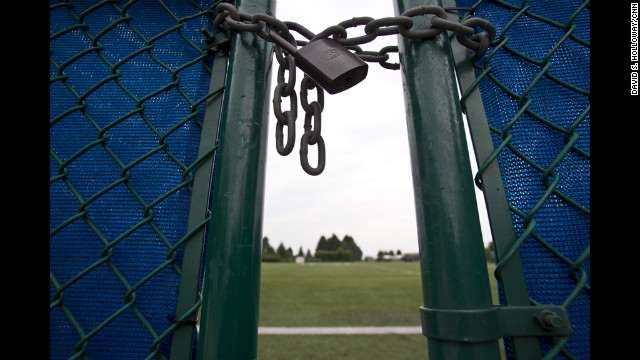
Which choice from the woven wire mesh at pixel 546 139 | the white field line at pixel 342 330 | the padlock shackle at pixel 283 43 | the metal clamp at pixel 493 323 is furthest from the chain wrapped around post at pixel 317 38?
the white field line at pixel 342 330

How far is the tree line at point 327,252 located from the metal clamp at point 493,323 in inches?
2023

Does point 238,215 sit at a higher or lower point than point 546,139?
lower

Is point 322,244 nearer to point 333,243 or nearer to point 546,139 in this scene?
point 333,243

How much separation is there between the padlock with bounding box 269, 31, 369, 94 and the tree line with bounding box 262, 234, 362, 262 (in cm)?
5137

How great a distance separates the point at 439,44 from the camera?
20.5 inches

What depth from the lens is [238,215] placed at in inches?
20.2

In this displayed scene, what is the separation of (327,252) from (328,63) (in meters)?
56.6

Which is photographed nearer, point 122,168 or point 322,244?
point 122,168

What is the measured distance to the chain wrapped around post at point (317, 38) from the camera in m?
0.50

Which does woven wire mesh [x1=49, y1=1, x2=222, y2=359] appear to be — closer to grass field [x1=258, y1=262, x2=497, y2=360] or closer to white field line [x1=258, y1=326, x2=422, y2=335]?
grass field [x1=258, y1=262, x2=497, y2=360]

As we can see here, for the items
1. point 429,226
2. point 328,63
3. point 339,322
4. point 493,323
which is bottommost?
point 339,322

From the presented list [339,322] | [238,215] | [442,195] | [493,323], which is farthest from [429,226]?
[339,322]

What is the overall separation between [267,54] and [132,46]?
1.85 ft
